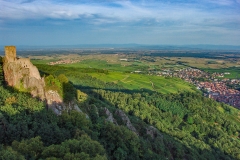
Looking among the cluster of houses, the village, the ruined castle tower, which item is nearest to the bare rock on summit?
the ruined castle tower

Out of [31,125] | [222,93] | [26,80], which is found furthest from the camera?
[222,93]

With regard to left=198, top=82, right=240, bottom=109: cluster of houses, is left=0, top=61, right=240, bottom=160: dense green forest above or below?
above

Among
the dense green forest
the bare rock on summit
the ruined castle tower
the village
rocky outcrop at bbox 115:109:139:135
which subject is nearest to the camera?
the dense green forest

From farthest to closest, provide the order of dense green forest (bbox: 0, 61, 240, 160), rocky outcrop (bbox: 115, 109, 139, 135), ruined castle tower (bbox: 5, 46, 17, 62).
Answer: rocky outcrop (bbox: 115, 109, 139, 135) → ruined castle tower (bbox: 5, 46, 17, 62) → dense green forest (bbox: 0, 61, 240, 160)

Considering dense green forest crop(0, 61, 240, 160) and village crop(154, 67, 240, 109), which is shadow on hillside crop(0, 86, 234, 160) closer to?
dense green forest crop(0, 61, 240, 160)

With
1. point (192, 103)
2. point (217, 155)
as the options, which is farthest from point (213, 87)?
point (217, 155)

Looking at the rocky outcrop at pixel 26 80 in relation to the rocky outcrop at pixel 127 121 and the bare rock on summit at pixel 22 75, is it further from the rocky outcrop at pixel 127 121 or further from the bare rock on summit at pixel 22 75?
the rocky outcrop at pixel 127 121

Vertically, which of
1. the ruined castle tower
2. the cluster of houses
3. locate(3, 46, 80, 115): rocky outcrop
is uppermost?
the ruined castle tower

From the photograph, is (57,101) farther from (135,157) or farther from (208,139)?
(208,139)

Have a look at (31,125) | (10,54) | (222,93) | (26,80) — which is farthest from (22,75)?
(222,93)

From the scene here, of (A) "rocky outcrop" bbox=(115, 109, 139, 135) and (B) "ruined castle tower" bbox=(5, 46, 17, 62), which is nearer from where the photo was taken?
(B) "ruined castle tower" bbox=(5, 46, 17, 62)

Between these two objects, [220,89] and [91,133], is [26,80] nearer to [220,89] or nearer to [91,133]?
[91,133]
